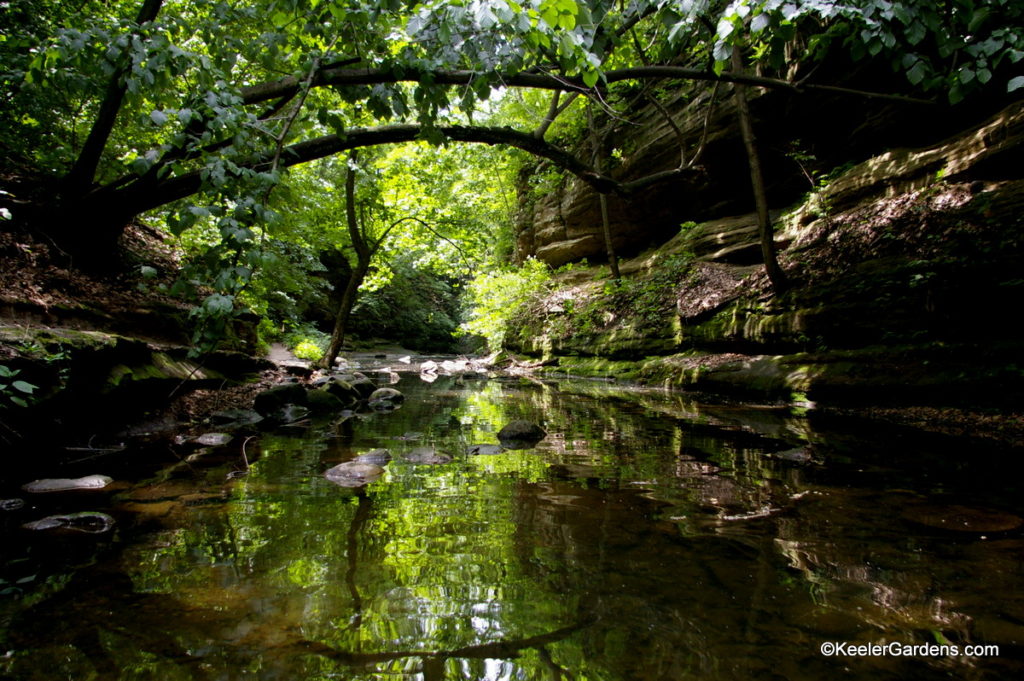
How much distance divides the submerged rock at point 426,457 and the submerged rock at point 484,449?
1.09ft

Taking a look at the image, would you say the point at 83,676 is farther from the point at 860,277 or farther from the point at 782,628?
the point at 860,277

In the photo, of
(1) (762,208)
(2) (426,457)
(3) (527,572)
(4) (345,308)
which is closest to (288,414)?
(2) (426,457)

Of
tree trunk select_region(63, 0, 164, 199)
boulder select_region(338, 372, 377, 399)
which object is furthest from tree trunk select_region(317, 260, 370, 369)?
tree trunk select_region(63, 0, 164, 199)

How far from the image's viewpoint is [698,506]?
2848 millimetres

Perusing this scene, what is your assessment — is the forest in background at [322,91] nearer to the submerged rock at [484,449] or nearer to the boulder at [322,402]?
the boulder at [322,402]

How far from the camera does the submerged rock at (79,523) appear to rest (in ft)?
8.04

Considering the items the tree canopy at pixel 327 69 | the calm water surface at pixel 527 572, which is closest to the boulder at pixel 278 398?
the calm water surface at pixel 527 572

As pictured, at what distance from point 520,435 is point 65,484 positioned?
3.82 meters

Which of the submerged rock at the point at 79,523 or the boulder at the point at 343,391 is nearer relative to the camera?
the submerged rock at the point at 79,523

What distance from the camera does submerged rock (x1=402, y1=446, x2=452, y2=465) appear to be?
4.12 m

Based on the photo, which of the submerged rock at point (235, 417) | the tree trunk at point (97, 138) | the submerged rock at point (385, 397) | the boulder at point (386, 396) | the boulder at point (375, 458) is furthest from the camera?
the boulder at point (386, 396)

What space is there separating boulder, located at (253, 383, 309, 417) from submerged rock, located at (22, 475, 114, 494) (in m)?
3.31

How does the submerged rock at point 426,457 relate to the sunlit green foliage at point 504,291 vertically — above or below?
below

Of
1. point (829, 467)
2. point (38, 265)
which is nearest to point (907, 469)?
point (829, 467)
